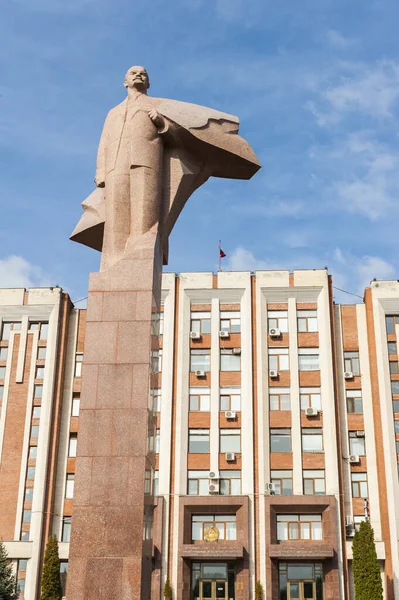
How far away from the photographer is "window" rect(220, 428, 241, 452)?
32312 millimetres

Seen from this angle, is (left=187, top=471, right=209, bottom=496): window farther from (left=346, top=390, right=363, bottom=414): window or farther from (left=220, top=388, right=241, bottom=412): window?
(left=346, top=390, right=363, bottom=414): window

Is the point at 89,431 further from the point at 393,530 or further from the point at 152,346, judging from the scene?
the point at 393,530

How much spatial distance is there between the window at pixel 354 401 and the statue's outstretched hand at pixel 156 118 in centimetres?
2527

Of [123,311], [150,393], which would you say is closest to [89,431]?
[150,393]

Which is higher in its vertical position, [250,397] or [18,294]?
[18,294]

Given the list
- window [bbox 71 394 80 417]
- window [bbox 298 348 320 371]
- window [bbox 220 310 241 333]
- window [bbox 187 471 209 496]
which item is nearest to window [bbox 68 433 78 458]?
window [bbox 71 394 80 417]

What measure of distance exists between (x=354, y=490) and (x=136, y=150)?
2532 centimetres

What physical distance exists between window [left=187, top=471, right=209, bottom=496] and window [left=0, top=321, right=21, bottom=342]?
1123 cm

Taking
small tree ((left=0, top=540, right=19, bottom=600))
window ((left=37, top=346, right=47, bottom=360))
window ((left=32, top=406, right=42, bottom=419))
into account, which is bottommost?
small tree ((left=0, top=540, right=19, bottom=600))

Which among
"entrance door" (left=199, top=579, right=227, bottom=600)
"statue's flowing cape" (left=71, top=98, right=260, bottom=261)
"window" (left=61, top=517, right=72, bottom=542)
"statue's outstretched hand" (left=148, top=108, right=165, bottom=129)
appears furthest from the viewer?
"window" (left=61, top=517, right=72, bottom=542)

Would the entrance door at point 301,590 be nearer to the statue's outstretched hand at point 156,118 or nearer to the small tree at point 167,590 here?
the small tree at point 167,590

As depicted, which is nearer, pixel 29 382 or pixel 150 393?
pixel 150 393

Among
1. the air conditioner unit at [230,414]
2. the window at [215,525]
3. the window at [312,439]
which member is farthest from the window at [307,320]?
the window at [215,525]

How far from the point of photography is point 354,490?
32062mm
